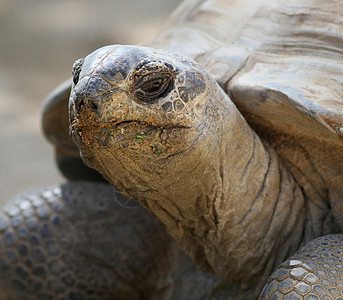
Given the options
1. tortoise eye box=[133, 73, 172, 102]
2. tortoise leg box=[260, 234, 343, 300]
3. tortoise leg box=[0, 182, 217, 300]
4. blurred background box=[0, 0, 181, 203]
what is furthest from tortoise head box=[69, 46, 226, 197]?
blurred background box=[0, 0, 181, 203]

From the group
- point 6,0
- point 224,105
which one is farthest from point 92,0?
point 224,105

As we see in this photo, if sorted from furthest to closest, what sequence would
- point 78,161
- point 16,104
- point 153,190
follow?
point 16,104 → point 78,161 → point 153,190

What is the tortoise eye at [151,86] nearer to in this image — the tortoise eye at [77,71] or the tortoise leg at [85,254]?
the tortoise eye at [77,71]

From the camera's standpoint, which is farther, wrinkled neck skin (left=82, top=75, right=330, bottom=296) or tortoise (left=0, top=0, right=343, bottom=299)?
wrinkled neck skin (left=82, top=75, right=330, bottom=296)

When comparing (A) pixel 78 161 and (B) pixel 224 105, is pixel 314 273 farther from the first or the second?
(A) pixel 78 161

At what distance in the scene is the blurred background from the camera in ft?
16.5

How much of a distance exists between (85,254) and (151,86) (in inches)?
59.2

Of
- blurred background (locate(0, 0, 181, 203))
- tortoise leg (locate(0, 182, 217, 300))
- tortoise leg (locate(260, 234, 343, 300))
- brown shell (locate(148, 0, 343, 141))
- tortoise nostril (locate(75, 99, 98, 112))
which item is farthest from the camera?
blurred background (locate(0, 0, 181, 203))

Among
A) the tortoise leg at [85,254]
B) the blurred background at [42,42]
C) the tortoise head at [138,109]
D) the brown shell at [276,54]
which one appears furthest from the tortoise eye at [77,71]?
the blurred background at [42,42]

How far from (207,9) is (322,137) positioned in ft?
3.37

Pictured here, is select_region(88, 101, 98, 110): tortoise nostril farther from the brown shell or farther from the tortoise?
the brown shell

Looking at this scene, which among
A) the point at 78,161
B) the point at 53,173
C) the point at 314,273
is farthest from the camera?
the point at 53,173

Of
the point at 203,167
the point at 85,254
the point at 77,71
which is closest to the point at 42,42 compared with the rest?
the point at 85,254

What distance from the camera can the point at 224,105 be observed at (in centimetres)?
173
